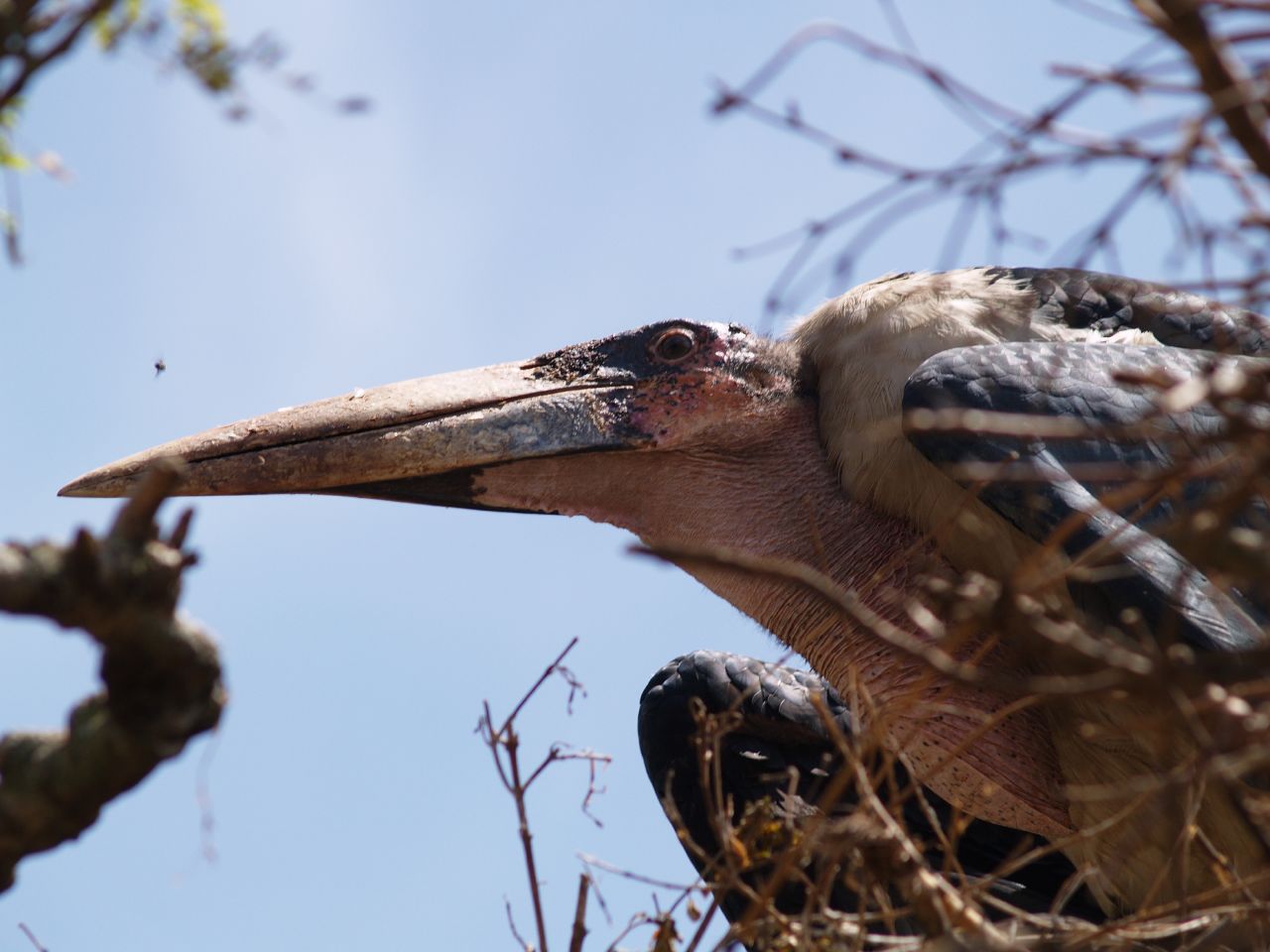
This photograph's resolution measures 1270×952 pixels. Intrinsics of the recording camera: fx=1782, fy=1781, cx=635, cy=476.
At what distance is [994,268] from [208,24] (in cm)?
281

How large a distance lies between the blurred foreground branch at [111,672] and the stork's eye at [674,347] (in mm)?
3155

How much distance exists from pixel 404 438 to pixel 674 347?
0.98m

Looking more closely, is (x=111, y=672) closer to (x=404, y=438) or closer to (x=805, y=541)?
(x=404, y=438)

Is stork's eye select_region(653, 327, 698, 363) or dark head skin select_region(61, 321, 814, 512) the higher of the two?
stork's eye select_region(653, 327, 698, 363)

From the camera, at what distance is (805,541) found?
18.0ft

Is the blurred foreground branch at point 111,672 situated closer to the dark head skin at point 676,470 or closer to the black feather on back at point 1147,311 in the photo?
the dark head skin at point 676,470

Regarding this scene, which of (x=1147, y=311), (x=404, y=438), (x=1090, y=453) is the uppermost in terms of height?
(x=404, y=438)

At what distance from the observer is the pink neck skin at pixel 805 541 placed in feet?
16.5

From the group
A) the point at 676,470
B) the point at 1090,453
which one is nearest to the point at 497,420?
the point at 676,470

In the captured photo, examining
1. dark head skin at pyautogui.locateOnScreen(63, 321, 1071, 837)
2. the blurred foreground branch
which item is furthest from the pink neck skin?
the blurred foreground branch

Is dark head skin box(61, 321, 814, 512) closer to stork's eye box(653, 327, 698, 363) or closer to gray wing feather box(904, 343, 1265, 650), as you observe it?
stork's eye box(653, 327, 698, 363)

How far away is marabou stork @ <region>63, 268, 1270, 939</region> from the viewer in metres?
4.48

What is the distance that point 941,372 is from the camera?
469 centimetres

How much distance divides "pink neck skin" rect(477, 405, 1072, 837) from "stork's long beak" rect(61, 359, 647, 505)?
0.10m
